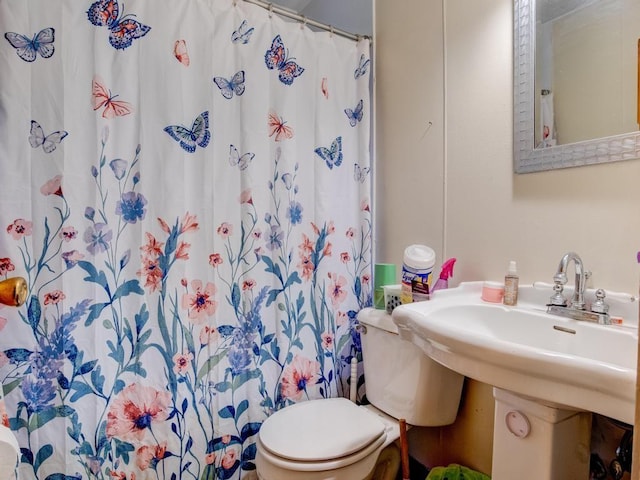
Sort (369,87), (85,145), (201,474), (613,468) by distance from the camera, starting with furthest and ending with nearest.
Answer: (369,87), (201,474), (85,145), (613,468)

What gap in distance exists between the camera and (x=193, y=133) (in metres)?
1.15

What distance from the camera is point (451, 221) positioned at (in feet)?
4.20

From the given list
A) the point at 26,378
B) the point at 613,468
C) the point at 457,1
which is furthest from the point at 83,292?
the point at 457,1

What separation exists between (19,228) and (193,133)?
542mm

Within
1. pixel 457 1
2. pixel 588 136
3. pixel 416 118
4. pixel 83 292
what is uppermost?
pixel 457 1

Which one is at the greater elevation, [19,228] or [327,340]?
[19,228]

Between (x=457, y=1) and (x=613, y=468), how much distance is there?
1.47 m

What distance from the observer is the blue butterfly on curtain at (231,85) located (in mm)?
1196

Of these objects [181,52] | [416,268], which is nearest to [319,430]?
[416,268]

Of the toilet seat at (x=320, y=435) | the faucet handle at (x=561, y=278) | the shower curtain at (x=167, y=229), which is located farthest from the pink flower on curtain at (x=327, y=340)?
the faucet handle at (x=561, y=278)

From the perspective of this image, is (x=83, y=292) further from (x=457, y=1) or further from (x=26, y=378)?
(x=457, y=1)

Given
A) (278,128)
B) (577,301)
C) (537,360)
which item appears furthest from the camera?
(278,128)

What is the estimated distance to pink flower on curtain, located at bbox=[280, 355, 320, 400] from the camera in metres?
1.35

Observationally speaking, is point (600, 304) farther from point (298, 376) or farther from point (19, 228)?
point (19, 228)
